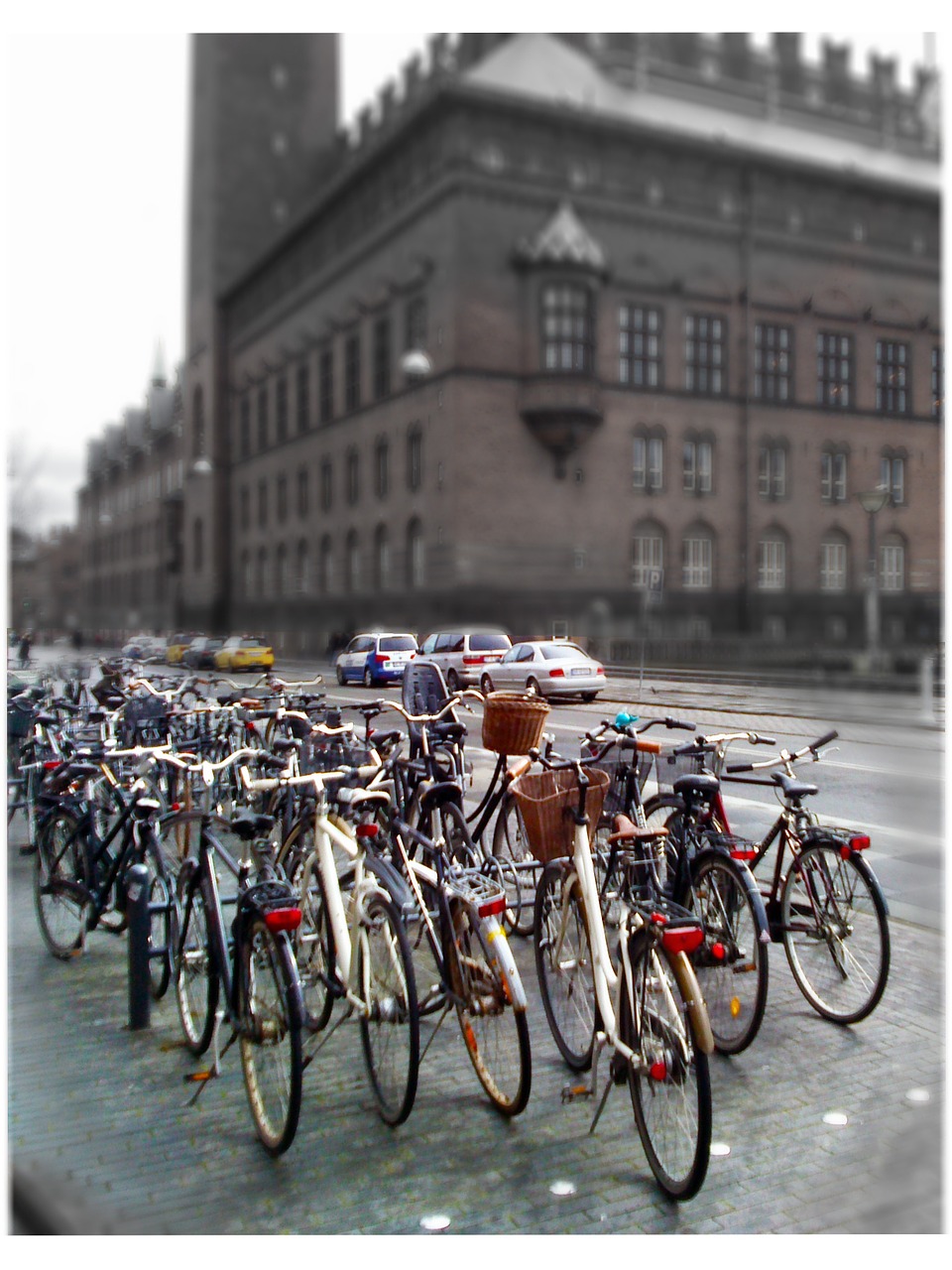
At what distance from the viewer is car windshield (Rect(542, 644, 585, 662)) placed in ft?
14.7

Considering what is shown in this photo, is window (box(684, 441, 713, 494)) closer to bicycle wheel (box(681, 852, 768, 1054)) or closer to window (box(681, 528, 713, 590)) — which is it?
window (box(681, 528, 713, 590))

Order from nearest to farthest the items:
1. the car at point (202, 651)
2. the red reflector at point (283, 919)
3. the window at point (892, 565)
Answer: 1. the red reflector at point (283, 919)
2. the window at point (892, 565)
3. the car at point (202, 651)

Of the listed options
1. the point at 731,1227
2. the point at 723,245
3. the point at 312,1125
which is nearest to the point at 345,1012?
the point at 312,1125

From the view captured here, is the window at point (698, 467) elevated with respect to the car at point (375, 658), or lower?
elevated

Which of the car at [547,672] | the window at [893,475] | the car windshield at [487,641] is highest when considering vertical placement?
the window at [893,475]

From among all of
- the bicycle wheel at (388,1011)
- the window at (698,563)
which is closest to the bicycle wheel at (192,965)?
the bicycle wheel at (388,1011)

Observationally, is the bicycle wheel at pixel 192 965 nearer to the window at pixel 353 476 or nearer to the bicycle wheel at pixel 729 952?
the window at pixel 353 476

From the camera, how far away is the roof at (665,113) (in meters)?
4.03

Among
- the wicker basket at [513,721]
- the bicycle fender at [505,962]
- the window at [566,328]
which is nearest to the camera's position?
the bicycle fender at [505,962]

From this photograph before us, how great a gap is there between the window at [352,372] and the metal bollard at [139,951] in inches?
85.5

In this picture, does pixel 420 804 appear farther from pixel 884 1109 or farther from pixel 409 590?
pixel 884 1109

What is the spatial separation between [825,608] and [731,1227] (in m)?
2.17

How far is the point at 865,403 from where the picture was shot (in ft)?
14.0

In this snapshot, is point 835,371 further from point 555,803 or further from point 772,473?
point 555,803
